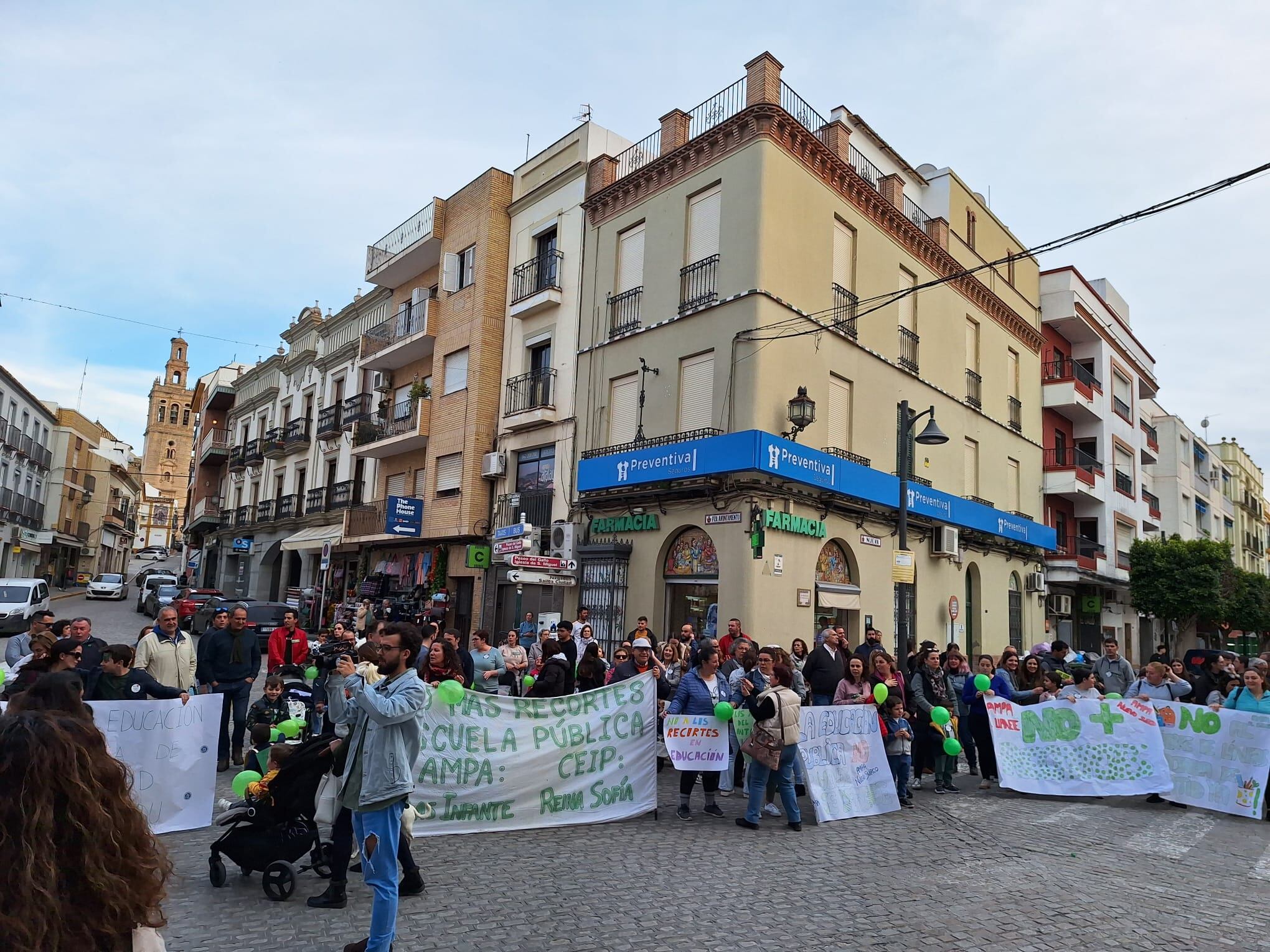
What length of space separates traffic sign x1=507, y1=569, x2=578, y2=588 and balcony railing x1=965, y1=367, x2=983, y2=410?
12.7 meters

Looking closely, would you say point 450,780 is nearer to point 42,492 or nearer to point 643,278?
point 643,278

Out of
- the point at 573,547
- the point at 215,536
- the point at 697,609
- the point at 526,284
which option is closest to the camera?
the point at 697,609

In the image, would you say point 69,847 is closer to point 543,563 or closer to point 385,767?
point 385,767

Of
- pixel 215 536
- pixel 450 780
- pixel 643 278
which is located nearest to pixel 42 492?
pixel 215 536

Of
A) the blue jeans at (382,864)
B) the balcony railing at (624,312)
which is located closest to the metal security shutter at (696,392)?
the balcony railing at (624,312)

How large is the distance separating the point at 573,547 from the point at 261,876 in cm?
1354

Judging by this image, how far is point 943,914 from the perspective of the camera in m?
5.98

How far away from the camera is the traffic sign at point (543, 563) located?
18.0 meters

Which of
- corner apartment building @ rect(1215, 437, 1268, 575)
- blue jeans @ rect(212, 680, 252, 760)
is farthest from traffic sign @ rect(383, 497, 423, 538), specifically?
corner apartment building @ rect(1215, 437, 1268, 575)

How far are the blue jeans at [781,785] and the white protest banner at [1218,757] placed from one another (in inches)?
207

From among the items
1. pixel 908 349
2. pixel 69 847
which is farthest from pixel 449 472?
pixel 69 847

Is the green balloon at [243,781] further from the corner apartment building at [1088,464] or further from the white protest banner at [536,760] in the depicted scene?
the corner apartment building at [1088,464]

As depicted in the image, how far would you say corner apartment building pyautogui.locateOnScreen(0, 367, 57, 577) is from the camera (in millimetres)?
48406

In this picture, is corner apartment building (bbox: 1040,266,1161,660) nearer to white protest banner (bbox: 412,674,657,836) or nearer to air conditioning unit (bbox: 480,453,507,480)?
air conditioning unit (bbox: 480,453,507,480)
